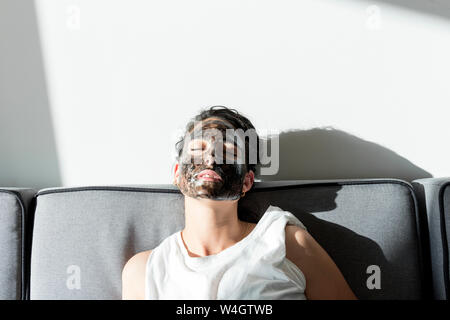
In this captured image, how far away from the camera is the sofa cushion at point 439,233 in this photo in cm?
115

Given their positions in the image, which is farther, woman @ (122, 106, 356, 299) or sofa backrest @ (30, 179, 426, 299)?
sofa backrest @ (30, 179, 426, 299)

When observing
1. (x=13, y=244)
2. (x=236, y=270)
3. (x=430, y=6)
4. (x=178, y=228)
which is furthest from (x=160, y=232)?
(x=430, y=6)

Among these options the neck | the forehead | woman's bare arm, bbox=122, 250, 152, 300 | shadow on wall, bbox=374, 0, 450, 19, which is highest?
shadow on wall, bbox=374, 0, 450, 19

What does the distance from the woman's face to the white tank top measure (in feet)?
0.43

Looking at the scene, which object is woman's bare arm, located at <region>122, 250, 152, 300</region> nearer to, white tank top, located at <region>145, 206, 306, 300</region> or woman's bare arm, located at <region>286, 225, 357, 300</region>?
white tank top, located at <region>145, 206, 306, 300</region>

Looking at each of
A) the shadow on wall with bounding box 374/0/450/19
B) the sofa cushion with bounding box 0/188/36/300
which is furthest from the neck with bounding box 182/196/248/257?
the shadow on wall with bounding box 374/0/450/19

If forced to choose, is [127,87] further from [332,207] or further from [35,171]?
[332,207]

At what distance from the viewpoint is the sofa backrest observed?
1.16m

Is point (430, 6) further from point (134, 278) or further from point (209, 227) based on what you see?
point (134, 278)

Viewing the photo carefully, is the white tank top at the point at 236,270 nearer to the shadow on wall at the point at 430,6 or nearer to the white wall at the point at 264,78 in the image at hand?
the white wall at the point at 264,78

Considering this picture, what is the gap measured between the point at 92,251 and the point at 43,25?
29.4 inches

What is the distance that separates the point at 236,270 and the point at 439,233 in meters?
0.55

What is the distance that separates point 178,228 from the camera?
1229mm

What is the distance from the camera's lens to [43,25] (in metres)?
1.42
